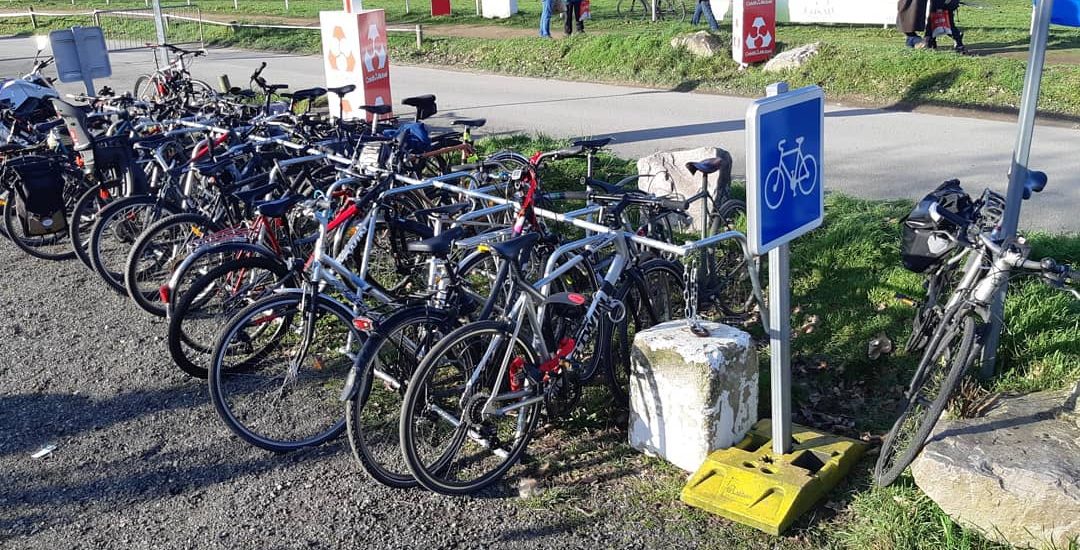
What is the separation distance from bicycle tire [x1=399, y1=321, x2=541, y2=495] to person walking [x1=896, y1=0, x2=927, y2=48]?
495 inches

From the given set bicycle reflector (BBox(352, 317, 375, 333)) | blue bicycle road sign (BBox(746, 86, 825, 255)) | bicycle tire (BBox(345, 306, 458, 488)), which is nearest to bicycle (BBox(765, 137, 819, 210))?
blue bicycle road sign (BBox(746, 86, 825, 255))

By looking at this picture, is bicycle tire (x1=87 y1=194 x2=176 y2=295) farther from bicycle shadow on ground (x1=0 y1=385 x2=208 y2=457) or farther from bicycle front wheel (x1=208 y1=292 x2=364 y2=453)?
bicycle front wheel (x1=208 y1=292 x2=364 y2=453)

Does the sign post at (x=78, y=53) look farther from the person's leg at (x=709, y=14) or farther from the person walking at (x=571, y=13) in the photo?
the person's leg at (x=709, y=14)

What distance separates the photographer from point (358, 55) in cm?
992

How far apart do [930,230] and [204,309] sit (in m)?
3.90

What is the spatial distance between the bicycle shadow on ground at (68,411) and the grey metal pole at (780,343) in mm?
3109

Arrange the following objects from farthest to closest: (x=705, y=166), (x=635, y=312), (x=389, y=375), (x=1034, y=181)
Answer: (x=705, y=166) → (x=635, y=312) → (x=389, y=375) → (x=1034, y=181)

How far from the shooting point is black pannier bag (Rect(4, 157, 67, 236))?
7.33 meters

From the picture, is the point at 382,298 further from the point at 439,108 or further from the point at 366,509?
the point at 439,108

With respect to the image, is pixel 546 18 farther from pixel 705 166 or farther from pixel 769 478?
pixel 769 478

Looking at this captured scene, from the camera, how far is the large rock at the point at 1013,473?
11.6ft

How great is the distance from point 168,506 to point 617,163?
5260mm

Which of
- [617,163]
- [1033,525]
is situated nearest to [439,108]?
[617,163]

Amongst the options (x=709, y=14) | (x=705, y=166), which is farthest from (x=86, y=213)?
(x=709, y=14)
